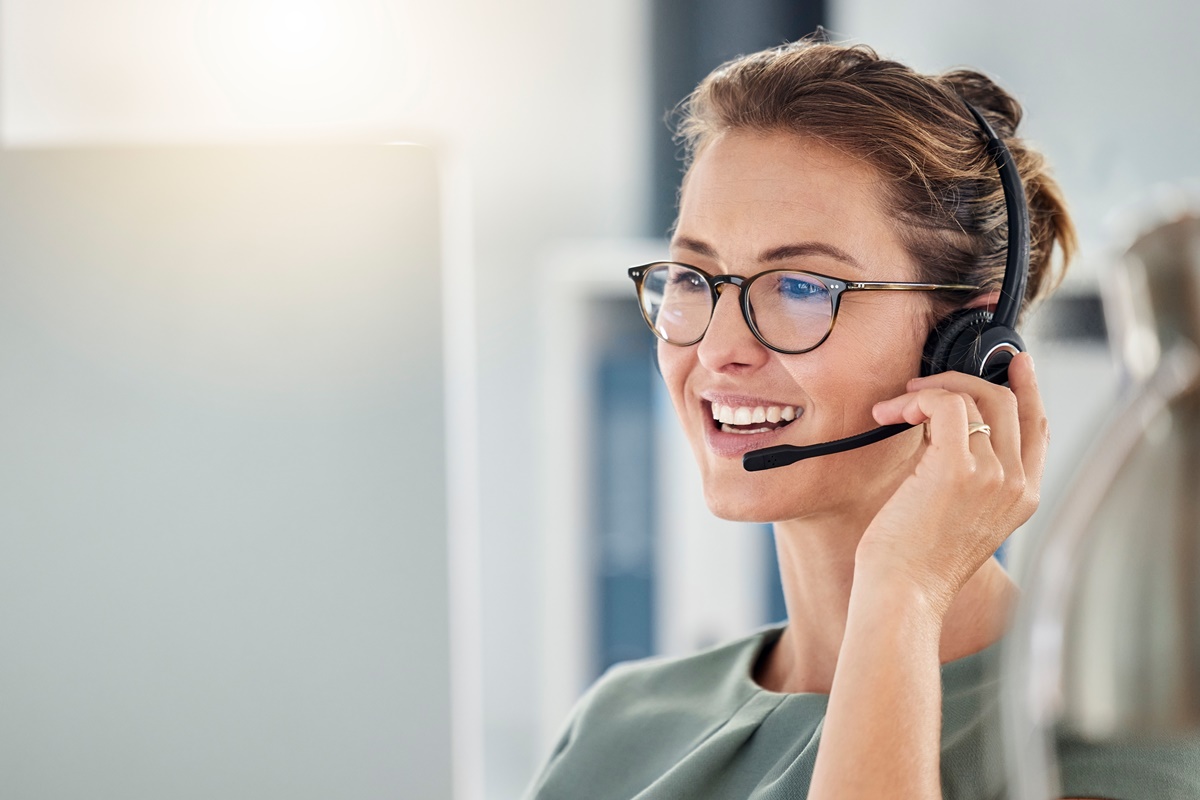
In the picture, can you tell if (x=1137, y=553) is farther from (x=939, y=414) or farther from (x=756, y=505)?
(x=756, y=505)

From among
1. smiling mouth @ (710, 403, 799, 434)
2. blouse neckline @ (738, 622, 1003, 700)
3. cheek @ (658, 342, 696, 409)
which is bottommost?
blouse neckline @ (738, 622, 1003, 700)

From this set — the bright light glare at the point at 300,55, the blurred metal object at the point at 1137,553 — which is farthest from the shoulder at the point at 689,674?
the bright light glare at the point at 300,55

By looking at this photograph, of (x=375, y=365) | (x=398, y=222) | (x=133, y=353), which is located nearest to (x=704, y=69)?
(x=398, y=222)

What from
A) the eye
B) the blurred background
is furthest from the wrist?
the blurred background

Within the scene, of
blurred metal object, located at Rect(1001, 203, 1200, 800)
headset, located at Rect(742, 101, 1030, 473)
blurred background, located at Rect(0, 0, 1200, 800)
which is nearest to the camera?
blurred metal object, located at Rect(1001, 203, 1200, 800)

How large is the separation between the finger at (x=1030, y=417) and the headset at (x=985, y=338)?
0.6 inches

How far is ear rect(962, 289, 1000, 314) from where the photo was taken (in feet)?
3.13

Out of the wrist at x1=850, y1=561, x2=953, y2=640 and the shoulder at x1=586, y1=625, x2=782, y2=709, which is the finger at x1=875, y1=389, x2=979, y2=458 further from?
the shoulder at x1=586, y1=625, x2=782, y2=709

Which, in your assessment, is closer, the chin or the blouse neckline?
the blouse neckline

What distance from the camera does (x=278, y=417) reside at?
5.52 ft

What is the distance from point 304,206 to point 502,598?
5.42ft

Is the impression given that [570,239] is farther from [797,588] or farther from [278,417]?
[797,588]

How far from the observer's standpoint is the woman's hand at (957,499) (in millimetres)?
777

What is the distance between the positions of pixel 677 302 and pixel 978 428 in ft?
1.05
